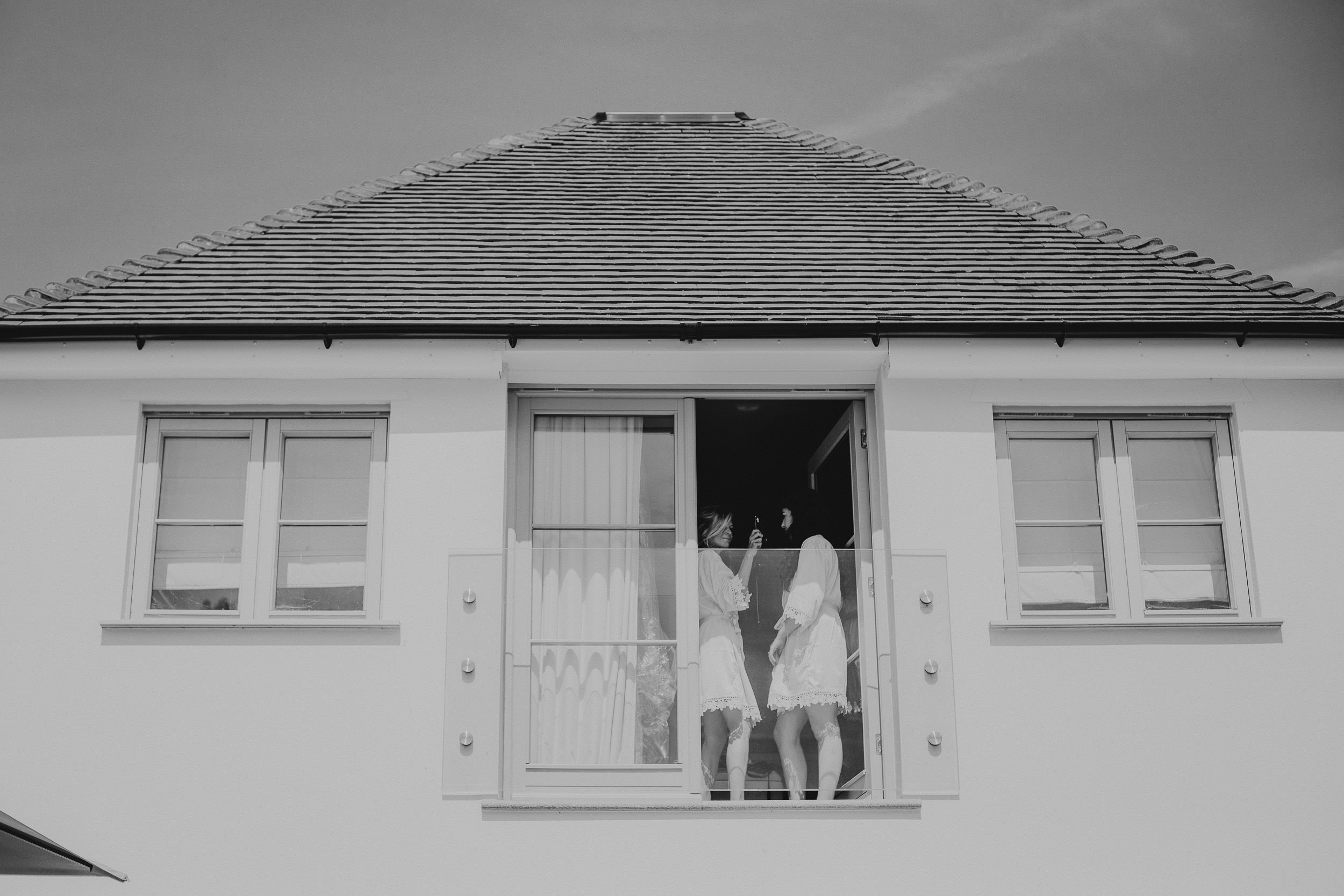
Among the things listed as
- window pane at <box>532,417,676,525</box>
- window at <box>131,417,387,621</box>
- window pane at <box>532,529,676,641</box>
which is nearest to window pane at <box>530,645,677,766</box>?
window pane at <box>532,529,676,641</box>

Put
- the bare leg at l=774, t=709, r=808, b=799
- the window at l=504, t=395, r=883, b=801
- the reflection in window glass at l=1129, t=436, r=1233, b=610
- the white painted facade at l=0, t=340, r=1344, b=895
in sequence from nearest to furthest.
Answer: the white painted facade at l=0, t=340, r=1344, b=895 → the bare leg at l=774, t=709, r=808, b=799 → the window at l=504, t=395, r=883, b=801 → the reflection in window glass at l=1129, t=436, r=1233, b=610

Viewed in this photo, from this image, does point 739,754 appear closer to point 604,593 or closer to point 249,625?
point 604,593

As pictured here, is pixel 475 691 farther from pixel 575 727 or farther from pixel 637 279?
pixel 637 279

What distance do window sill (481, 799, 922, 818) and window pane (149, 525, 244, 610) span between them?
2312 millimetres

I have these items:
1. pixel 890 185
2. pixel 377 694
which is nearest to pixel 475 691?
pixel 377 694

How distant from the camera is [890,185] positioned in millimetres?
11250

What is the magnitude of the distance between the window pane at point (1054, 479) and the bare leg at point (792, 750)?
6.94 ft

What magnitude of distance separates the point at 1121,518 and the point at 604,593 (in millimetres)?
3558

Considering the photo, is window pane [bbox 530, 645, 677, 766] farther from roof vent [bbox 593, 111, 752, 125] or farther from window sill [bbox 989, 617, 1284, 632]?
roof vent [bbox 593, 111, 752, 125]

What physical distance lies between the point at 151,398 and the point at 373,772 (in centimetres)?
301

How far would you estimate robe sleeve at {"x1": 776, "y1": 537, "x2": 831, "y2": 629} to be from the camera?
27.2 ft

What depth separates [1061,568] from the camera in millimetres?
8672

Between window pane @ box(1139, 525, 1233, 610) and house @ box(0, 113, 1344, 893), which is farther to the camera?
window pane @ box(1139, 525, 1233, 610)

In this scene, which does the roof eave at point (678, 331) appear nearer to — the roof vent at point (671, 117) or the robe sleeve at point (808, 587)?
the robe sleeve at point (808, 587)
